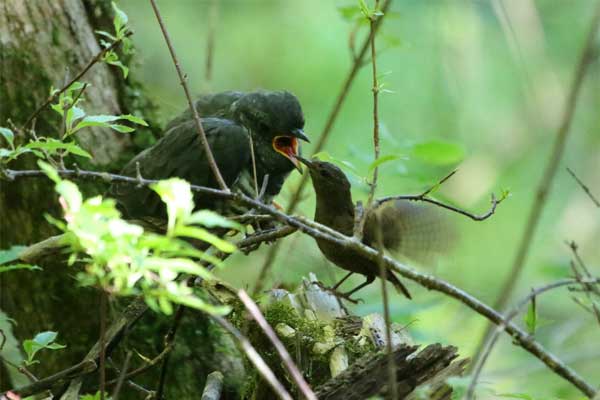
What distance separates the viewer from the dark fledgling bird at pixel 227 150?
4.11 meters

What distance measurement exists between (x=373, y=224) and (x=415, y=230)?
204 mm

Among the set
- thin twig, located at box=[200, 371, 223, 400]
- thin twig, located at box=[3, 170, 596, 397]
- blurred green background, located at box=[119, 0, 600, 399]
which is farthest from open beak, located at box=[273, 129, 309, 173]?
blurred green background, located at box=[119, 0, 600, 399]

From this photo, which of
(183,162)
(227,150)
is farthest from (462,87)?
(183,162)

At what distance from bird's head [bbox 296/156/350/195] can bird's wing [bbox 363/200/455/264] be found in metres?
0.31

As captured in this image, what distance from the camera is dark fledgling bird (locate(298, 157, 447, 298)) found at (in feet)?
10.4

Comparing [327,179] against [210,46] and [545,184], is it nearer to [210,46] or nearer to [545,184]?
[210,46]

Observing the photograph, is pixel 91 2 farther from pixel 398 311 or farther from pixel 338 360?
pixel 338 360

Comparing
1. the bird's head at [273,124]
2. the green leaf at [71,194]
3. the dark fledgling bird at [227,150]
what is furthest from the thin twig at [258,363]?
the bird's head at [273,124]

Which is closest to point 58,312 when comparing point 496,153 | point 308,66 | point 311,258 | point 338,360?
point 311,258

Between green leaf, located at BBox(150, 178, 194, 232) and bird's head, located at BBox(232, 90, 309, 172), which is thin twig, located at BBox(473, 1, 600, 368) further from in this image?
bird's head, located at BBox(232, 90, 309, 172)

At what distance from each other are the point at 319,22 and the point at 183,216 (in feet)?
22.8

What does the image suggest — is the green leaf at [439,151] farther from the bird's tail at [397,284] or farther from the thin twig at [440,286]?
the thin twig at [440,286]

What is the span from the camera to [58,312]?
13.3 feet

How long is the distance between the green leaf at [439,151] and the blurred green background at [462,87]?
3322 mm
